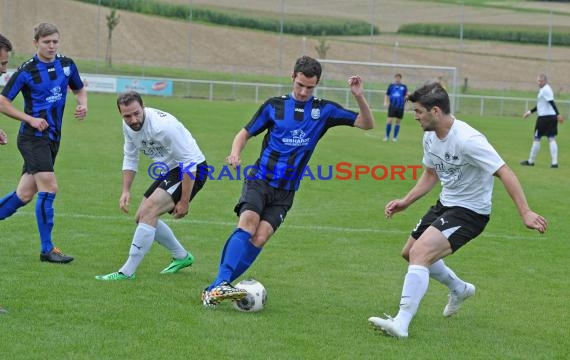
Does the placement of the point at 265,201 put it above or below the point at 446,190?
below

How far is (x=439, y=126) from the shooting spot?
20.7ft

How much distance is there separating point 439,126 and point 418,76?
38649 millimetres

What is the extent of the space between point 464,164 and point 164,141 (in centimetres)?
266

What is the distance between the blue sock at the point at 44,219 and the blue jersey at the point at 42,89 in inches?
23.1

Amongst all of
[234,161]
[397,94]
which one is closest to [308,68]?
[234,161]

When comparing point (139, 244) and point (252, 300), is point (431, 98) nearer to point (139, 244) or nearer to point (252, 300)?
point (252, 300)

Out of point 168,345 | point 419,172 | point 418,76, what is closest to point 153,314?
point 168,345

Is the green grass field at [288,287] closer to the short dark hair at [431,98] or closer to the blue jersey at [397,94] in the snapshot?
the short dark hair at [431,98]

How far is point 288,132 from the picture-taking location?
7.13m

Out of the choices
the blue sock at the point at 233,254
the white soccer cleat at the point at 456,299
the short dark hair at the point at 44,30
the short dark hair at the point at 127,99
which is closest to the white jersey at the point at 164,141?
the short dark hair at the point at 127,99

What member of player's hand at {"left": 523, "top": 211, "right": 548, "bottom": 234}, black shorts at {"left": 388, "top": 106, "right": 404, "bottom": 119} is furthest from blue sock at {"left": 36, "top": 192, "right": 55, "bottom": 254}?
black shorts at {"left": 388, "top": 106, "right": 404, "bottom": 119}

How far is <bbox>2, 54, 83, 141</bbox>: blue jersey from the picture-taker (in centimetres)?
835

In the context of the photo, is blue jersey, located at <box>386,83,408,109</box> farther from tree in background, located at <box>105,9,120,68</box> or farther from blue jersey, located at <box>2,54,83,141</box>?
tree in background, located at <box>105,9,120,68</box>

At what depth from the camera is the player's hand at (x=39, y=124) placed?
26.5 ft
